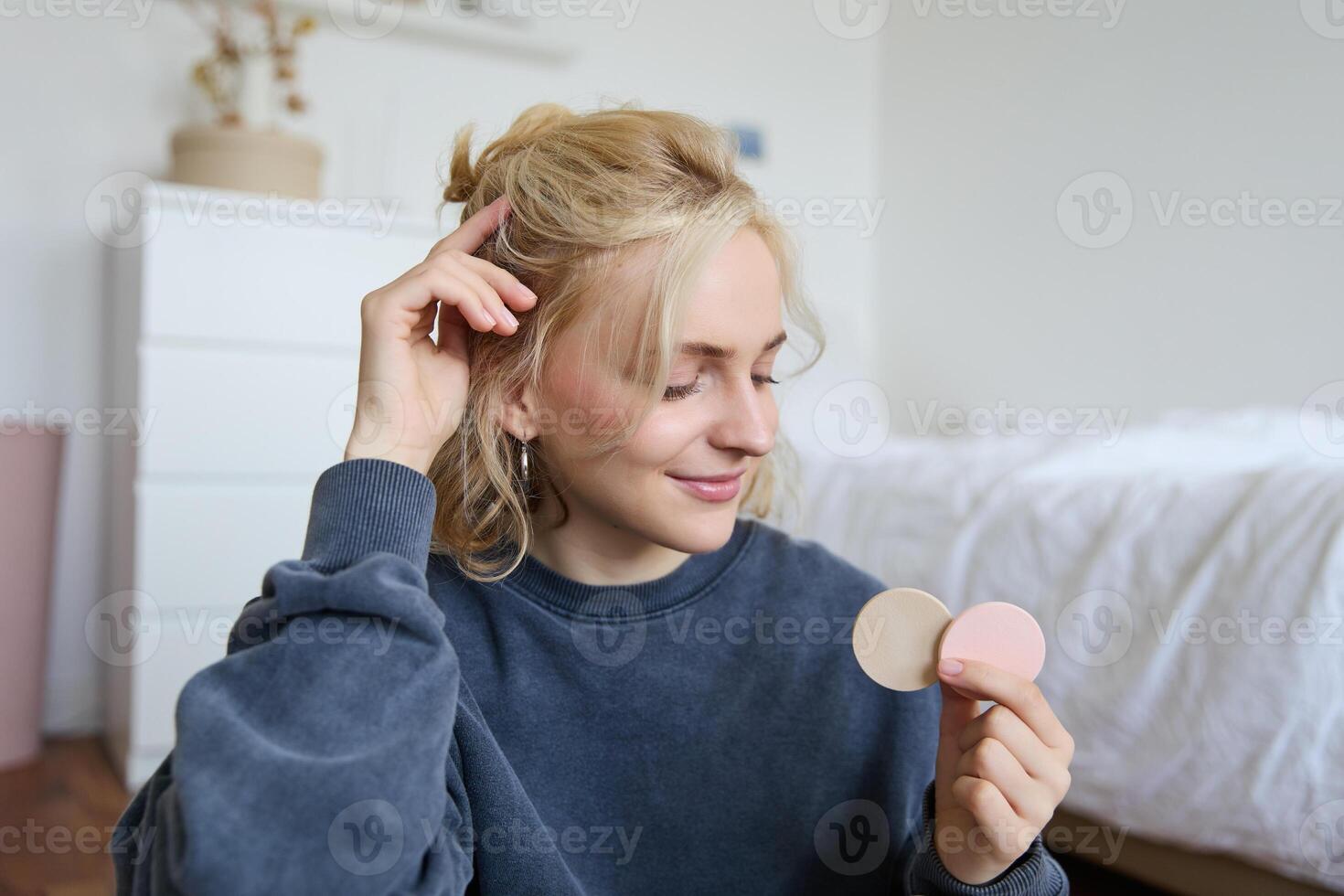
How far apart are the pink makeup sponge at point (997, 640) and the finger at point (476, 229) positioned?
Answer: 489 mm

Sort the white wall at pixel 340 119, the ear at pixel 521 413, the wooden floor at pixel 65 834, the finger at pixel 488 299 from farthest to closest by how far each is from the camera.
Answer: the white wall at pixel 340 119
the wooden floor at pixel 65 834
the ear at pixel 521 413
the finger at pixel 488 299

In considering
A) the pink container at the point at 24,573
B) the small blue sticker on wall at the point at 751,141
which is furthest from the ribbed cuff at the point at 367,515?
the small blue sticker on wall at the point at 751,141

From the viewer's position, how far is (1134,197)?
2840mm

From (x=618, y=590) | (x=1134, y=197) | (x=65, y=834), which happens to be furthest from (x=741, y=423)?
(x=1134, y=197)

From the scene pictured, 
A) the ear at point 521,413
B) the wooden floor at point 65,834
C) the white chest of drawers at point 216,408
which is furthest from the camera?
the white chest of drawers at point 216,408

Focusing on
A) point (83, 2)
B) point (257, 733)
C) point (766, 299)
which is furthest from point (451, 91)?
point (257, 733)

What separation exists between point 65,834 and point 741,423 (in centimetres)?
146

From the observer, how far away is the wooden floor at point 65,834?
5.20 feet

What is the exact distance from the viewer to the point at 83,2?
2471 millimetres

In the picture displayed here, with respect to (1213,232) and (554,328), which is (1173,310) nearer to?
(1213,232)

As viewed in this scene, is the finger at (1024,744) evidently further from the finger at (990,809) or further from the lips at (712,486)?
the lips at (712,486)

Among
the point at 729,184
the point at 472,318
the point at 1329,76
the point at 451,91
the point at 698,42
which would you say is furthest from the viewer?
the point at 698,42

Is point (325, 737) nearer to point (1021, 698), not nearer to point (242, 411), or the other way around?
point (1021, 698)

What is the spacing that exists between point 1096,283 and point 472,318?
2467mm
